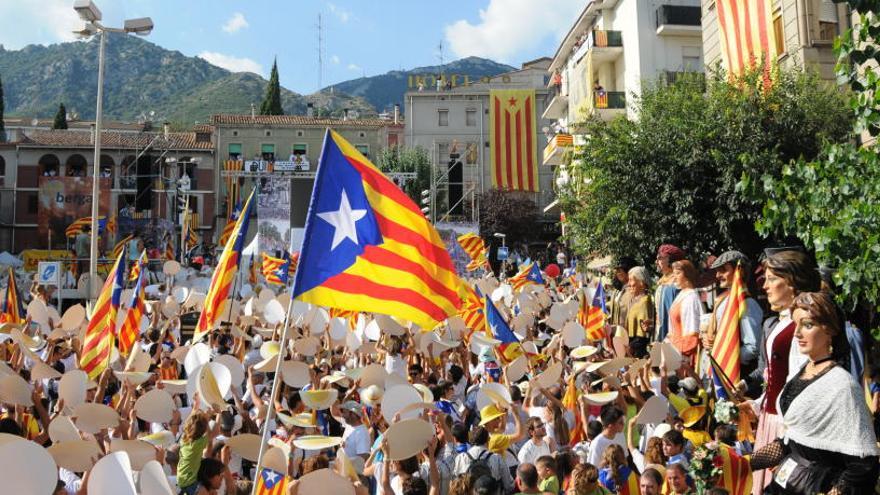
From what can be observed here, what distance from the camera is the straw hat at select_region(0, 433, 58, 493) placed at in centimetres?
388

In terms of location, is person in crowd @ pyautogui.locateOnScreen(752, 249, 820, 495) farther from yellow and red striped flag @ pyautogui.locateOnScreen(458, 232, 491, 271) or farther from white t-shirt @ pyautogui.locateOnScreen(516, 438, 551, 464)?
yellow and red striped flag @ pyautogui.locateOnScreen(458, 232, 491, 271)

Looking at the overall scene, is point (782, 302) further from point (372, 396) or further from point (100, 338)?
point (100, 338)

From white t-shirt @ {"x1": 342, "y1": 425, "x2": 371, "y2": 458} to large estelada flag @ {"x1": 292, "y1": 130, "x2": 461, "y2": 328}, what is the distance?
1857mm

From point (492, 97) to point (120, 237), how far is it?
23.5m

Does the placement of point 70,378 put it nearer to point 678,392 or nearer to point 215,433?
point 215,433

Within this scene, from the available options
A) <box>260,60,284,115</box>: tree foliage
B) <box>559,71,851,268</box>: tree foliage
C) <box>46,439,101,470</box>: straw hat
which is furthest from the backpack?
<box>260,60,284,115</box>: tree foliage

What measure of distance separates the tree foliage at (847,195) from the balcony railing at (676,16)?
97.7 ft

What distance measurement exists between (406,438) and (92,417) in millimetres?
2453

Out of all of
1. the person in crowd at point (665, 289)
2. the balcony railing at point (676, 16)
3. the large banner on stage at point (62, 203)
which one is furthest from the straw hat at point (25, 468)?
the large banner on stage at point (62, 203)

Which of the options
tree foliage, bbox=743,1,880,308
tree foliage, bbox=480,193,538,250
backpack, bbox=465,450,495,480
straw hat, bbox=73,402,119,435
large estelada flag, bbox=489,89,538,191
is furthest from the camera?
tree foliage, bbox=480,193,538,250

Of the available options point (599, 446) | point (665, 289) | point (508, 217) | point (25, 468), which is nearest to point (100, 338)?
point (599, 446)

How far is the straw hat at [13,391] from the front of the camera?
267 inches

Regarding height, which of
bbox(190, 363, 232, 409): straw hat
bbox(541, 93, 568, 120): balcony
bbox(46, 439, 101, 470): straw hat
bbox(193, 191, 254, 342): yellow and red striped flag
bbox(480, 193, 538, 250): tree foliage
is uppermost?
bbox(541, 93, 568, 120): balcony

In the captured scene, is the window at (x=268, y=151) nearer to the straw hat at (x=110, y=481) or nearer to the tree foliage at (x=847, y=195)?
the tree foliage at (x=847, y=195)
